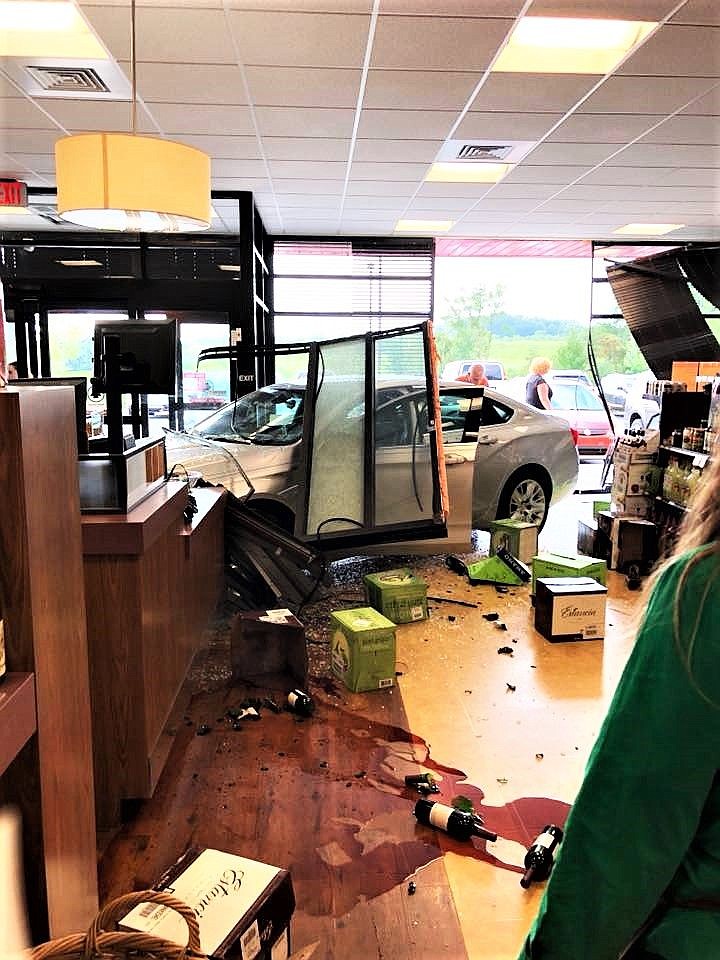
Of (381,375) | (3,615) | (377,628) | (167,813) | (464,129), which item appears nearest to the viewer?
(3,615)

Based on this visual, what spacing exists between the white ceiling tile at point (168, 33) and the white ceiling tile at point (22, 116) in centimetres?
108

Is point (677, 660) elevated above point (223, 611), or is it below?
above

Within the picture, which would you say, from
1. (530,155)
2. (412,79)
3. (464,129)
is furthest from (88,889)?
(530,155)

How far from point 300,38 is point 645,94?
82.0 inches

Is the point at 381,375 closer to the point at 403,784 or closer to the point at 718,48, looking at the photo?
the point at 718,48

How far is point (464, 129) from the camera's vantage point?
17.5 feet

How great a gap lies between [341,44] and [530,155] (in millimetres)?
2478

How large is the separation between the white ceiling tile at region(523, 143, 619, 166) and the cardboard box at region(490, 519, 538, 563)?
270 centimetres

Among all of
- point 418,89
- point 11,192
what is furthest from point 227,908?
point 11,192

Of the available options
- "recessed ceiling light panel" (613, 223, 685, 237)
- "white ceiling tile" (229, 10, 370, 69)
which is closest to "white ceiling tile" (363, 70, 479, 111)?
"white ceiling tile" (229, 10, 370, 69)

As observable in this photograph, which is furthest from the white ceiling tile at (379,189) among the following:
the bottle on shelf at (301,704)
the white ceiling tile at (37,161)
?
the bottle on shelf at (301,704)

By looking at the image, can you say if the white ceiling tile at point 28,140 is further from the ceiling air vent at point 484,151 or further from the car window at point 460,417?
the car window at point 460,417

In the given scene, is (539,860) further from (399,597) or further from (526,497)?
(526,497)

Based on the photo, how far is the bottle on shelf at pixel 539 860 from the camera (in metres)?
2.34
